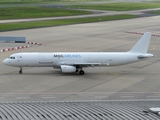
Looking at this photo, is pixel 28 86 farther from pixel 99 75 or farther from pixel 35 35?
pixel 35 35

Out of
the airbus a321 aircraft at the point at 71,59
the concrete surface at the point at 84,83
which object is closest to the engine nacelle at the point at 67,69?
the airbus a321 aircraft at the point at 71,59

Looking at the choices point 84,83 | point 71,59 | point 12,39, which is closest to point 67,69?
point 71,59

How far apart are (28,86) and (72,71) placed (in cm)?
893

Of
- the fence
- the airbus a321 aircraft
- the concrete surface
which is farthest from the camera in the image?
the fence

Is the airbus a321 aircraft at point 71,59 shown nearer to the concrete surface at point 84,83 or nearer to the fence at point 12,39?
the concrete surface at point 84,83

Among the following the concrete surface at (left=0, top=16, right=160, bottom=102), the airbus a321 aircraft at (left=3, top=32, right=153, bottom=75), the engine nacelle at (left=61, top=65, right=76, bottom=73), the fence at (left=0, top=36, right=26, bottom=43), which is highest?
the fence at (left=0, top=36, right=26, bottom=43)

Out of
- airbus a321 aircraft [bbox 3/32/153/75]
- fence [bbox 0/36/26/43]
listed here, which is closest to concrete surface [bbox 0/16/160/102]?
airbus a321 aircraft [bbox 3/32/153/75]

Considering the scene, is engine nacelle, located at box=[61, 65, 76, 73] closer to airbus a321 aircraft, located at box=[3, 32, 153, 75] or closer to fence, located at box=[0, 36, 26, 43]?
airbus a321 aircraft, located at box=[3, 32, 153, 75]

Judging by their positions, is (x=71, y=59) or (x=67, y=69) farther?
(x=71, y=59)

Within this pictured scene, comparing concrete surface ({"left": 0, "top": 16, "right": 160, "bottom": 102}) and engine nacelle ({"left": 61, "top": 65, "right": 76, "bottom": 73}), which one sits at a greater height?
engine nacelle ({"left": 61, "top": 65, "right": 76, "bottom": 73})

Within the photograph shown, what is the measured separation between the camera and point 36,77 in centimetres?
5303

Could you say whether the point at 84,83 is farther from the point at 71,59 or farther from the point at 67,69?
the point at 71,59

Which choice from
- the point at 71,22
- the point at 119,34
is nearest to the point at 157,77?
the point at 119,34

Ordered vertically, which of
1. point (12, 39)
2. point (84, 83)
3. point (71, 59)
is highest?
point (12, 39)
